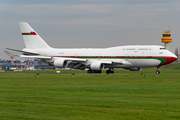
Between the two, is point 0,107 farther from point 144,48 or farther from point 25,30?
point 25,30

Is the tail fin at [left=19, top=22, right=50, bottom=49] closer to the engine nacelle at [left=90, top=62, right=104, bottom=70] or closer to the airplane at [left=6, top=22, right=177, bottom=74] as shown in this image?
the airplane at [left=6, top=22, right=177, bottom=74]

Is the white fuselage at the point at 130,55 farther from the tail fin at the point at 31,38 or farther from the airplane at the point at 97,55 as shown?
the tail fin at the point at 31,38

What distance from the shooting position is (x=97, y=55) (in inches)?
2383

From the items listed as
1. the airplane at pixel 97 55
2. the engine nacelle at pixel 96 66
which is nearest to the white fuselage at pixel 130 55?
the airplane at pixel 97 55

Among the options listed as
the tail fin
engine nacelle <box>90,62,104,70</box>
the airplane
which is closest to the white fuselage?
the airplane

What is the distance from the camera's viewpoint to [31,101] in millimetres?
17484

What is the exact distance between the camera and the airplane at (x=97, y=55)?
57125 mm

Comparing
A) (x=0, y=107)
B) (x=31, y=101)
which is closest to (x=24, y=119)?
(x=0, y=107)

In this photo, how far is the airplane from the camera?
57125 millimetres

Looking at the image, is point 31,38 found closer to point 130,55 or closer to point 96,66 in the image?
point 96,66

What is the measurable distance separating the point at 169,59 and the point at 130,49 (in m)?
7.10

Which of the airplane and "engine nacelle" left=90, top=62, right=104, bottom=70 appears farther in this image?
"engine nacelle" left=90, top=62, right=104, bottom=70

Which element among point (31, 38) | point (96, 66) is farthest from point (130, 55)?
point (31, 38)

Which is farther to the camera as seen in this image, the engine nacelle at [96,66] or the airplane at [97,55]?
the engine nacelle at [96,66]
